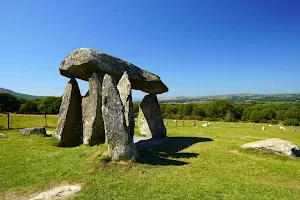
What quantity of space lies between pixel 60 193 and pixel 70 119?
10424 millimetres

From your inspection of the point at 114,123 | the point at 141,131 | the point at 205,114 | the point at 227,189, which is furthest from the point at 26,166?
the point at 205,114

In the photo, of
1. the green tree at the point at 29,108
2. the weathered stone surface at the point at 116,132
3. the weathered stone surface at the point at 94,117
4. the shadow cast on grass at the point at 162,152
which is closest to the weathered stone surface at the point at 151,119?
the shadow cast on grass at the point at 162,152

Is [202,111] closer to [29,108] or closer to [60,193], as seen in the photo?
[29,108]

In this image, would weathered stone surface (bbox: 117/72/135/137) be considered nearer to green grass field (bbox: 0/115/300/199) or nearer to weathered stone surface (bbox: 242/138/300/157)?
green grass field (bbox: 0/115/300/199)

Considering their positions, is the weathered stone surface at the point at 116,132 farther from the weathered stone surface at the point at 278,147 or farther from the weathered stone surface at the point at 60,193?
the weathered stone surface at the point at 278,147

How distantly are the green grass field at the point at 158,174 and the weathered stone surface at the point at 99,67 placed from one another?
233 inches

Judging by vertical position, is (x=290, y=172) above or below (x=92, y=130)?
below

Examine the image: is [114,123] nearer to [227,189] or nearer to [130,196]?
[130,196]

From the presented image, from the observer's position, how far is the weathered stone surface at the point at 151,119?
2184 cm

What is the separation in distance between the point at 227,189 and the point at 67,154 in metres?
9.26

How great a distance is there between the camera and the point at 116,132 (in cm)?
1181

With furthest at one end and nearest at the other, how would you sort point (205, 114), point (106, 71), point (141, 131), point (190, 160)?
1. point (205, 114)
2. point (141, 131)
3. point (106, 71)
4. point (190, 160)

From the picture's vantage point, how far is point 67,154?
45.6 feet

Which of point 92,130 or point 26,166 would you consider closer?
point 26,166
